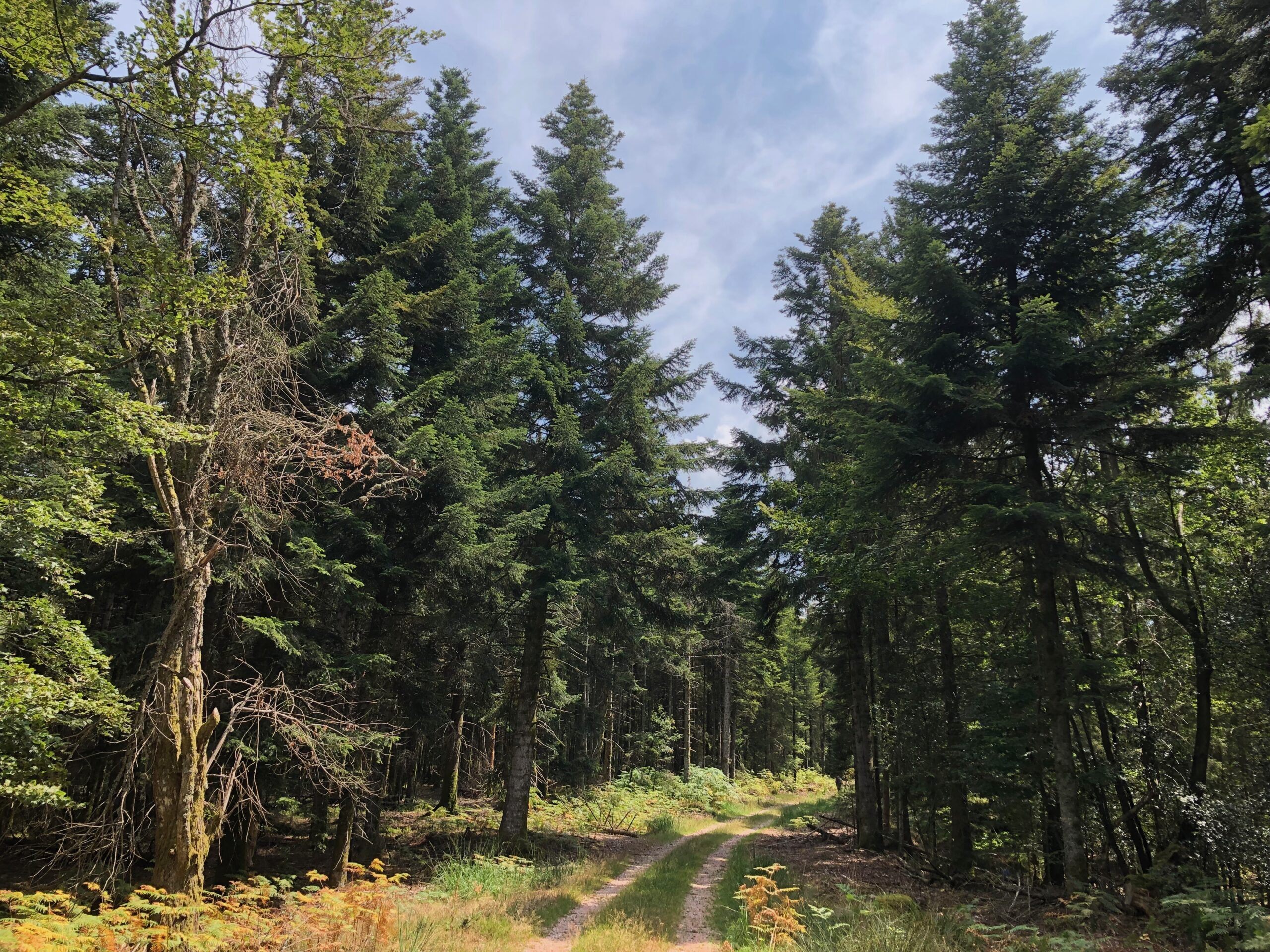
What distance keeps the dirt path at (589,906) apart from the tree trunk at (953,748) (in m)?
5.19

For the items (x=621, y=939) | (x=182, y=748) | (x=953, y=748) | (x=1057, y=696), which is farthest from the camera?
(x=953, y=748)

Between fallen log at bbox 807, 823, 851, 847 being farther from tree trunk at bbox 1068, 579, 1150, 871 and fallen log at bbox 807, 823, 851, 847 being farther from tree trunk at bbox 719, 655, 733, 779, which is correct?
tree trunk at bbox 719, 655, 733, 779

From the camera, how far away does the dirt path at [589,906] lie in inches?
299

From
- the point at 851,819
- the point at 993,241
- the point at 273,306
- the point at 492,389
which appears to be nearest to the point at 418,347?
the point at 492,389

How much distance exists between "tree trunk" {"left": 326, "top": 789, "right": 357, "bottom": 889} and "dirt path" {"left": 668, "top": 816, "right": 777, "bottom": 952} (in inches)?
219

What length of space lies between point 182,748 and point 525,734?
26.0 feet

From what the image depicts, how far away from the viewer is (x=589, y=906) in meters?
9.45

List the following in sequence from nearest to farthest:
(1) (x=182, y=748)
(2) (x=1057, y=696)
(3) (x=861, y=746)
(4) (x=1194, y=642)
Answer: (1) (x=182, y=748) → (2) (x=1057, y=696) → (4) (x=1194, y=642) → (3) (x=861, y=746)

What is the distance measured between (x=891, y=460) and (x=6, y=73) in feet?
48.8

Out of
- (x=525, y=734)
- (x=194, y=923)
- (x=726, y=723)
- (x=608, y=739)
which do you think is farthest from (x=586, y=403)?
(x=726, y=723)

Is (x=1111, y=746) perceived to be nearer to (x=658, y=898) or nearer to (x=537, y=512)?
(x=658, y=898)

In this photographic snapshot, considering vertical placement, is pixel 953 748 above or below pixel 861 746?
above

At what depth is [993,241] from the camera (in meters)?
10.4

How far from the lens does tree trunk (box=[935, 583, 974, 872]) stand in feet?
36.4
